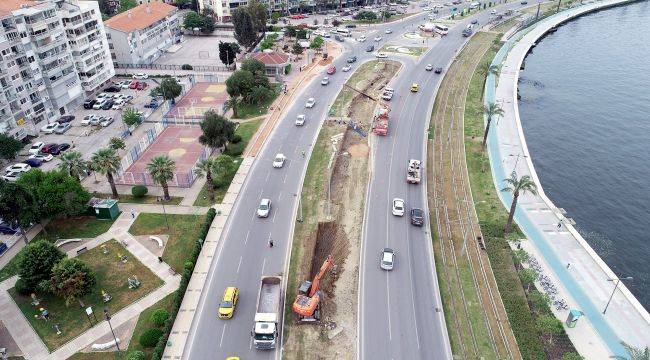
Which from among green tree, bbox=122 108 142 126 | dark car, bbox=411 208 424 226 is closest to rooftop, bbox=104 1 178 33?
green tree, bbox=122 108 142 126

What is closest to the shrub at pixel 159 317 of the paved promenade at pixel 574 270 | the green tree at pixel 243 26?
the paved promenade at pixel 574 270

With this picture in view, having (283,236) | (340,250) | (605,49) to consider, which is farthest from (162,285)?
(605,49)

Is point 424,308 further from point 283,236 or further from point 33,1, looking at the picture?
point 33,1

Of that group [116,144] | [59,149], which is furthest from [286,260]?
[59,149]

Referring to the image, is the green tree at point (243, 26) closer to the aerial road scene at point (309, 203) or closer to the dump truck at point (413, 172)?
the aerial road scene at point (309, 203)

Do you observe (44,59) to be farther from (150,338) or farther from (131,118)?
(150,338)

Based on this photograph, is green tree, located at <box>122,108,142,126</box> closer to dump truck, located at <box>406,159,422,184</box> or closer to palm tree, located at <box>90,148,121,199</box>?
palm tree, located at <box>90,148,121,199</box>
